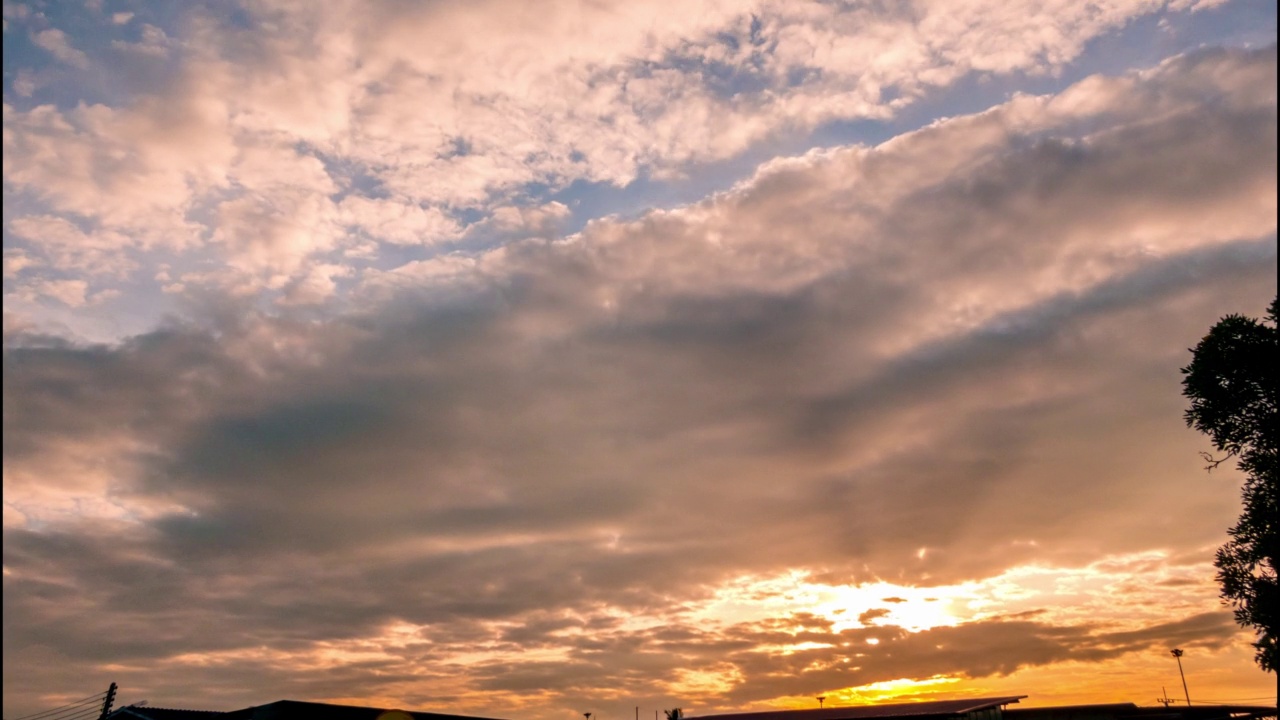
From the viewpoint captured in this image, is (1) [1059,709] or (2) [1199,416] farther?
(1) [1059,709]

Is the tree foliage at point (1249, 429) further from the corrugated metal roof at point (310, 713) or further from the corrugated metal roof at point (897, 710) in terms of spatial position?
the corrugated metal roof at point (310, 713)

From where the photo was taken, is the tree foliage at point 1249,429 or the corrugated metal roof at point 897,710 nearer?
the tree foliage at point 1249,429

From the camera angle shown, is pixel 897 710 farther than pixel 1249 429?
Yes

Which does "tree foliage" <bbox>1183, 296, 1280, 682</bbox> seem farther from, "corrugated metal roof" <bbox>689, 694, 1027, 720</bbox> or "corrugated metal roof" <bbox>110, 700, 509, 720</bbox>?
"corrugated metal roof" <bbox>110, 700, 509, 720</bbox>

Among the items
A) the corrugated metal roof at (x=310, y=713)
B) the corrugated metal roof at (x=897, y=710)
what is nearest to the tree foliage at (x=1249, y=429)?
the corrugated metal roof at (x=897, y=710)

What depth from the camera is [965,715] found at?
6344 cm

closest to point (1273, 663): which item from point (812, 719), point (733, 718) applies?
point (812, 719)

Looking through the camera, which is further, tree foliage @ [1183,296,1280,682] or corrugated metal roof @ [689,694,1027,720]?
corrugated metal roof @ [689,694,1027,720]

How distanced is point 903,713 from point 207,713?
6057cm

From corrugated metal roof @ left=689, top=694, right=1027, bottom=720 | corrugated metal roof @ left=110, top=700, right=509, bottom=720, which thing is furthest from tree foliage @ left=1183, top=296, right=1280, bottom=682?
corrugated metal roof @ left=110, top=700, right=509, bottom=720

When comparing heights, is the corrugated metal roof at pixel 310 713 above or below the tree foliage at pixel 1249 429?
below

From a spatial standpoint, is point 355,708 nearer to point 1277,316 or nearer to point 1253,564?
point 1253,564

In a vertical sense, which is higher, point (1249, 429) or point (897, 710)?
point (1249, 429)

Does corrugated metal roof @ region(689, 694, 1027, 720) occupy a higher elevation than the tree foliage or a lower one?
lower
